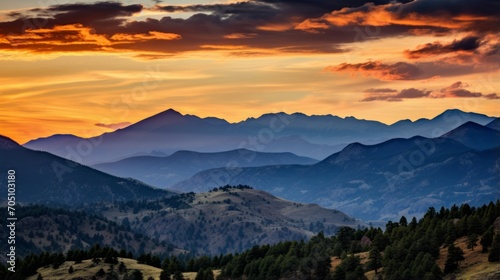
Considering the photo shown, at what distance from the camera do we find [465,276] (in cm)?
19838

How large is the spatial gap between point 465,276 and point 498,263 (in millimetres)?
8715

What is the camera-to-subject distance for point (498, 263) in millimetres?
197750
